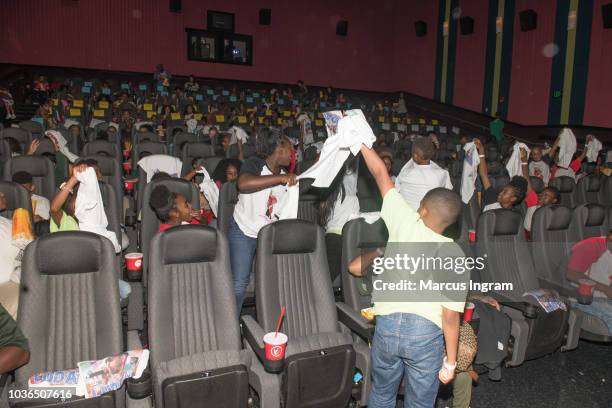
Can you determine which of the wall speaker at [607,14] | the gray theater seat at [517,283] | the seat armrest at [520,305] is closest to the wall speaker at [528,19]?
the wall speaker at [607,14]

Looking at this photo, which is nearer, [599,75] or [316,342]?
[316,342]

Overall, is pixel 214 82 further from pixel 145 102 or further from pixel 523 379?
pixel 523 379

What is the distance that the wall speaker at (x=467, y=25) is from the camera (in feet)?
46.6

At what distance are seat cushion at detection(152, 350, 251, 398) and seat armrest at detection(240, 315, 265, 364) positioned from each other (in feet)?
0.23

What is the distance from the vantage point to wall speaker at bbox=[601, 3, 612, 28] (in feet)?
33.6

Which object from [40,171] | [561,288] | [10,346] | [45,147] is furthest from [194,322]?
[45,147]

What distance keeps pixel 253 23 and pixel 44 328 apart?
50.2ft

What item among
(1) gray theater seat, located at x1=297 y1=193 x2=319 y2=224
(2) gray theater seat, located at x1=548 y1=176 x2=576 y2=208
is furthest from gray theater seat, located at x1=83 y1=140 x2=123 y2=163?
(2) gray theater seat, located at x1=548 y1=176 x2=576 y2=208

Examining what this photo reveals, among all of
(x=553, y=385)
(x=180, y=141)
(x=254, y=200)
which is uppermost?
(x=180, y=141)

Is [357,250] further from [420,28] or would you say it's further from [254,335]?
[420,28]

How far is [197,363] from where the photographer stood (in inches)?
87.2

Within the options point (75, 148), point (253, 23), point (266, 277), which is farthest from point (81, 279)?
point (253, 23)

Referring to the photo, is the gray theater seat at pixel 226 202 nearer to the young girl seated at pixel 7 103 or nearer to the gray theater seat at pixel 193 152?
the gray theater seat at pixel 193 152

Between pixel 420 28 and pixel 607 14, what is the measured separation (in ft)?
22.8
